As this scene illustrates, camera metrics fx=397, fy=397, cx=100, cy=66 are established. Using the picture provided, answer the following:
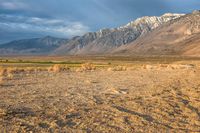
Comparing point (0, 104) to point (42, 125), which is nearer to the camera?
point (42, 125)

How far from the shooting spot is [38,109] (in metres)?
13.7

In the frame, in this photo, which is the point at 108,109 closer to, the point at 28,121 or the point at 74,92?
the point at 28,121

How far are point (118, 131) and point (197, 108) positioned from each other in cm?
528

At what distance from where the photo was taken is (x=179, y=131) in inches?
446

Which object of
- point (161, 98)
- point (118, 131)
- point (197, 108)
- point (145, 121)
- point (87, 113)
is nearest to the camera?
point (118, 131)

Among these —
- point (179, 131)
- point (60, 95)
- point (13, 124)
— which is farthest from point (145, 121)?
point (60, 95)

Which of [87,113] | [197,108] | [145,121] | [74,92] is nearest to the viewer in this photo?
[145,121]

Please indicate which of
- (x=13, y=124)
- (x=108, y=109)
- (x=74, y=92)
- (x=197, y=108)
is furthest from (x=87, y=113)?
(x=74, y=92)

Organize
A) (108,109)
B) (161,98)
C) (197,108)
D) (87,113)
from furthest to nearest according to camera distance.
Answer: (161,98), (197,108), (108,109), (87,113)

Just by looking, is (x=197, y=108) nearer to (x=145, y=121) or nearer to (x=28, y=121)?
(x=145, y=121)

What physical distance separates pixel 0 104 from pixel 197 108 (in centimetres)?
744

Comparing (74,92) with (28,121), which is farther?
(74,92)

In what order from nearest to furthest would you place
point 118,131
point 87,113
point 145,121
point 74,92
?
point 118,131 < point 145,121 < point 87,113 < point 74,92

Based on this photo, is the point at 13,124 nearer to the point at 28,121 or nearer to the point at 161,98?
the point at 28,121
